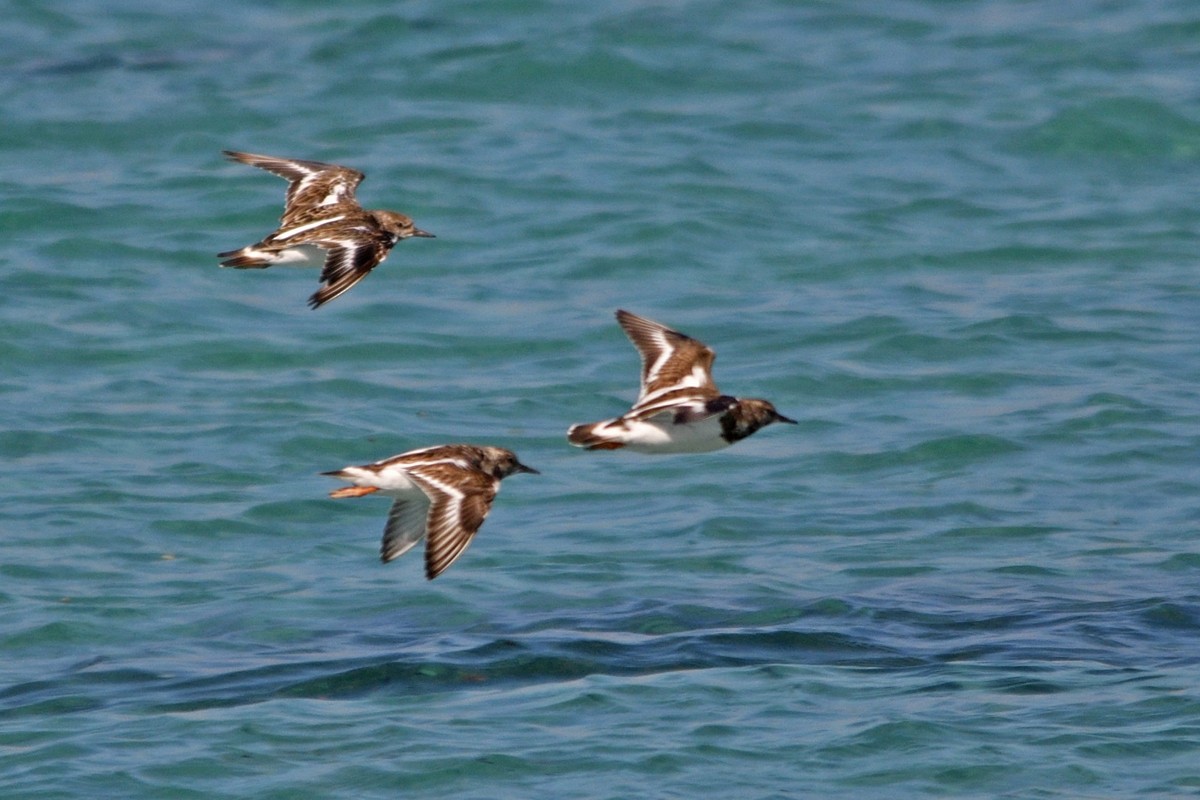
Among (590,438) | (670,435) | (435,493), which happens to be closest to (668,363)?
(670,435)

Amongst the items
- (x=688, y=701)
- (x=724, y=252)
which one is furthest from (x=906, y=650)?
(x=724, y=252)

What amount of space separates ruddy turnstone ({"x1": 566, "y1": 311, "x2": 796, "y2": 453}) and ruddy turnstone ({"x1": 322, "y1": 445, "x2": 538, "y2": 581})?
46cm

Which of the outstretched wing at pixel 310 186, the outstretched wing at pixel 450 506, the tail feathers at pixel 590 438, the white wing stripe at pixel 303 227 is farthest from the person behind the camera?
the outstretched wing at pixel 310 186

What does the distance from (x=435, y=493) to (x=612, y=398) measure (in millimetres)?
5456

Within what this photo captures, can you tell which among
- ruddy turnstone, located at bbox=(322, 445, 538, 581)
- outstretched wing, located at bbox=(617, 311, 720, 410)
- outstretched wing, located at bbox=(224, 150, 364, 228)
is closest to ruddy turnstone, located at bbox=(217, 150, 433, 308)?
outstretched wing, located at bbox=(224, 150, 364, 228)

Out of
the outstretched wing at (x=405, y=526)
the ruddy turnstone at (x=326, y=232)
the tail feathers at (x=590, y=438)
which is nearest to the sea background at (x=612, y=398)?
the outstretched wing at (x=405, y=526)

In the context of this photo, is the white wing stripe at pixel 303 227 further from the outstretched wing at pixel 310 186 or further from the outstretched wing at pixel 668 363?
the outstretched wing at pixel 668 363

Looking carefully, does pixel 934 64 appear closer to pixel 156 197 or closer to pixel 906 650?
pixel 156 197

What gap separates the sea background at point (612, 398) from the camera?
912cm

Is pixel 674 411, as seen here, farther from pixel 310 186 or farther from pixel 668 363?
pixel 310 186

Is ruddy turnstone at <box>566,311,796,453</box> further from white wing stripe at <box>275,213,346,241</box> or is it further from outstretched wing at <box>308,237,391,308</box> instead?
white wing stripe at <box>275,213,346,241</box>

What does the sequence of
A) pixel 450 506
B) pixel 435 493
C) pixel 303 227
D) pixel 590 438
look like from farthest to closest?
pixel 303 227 < pixel 590 438 < pixel 435 493 < pixel 450 506

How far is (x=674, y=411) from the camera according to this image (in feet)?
29.1

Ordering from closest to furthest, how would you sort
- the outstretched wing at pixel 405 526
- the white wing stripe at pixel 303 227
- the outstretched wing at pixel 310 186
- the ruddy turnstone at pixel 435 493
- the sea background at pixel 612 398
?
the ruddy turnstone at pixel 435 493
the outstretched wing at pixel 405 526
the sea background at pixel 612 398
the white wing stripe at pixel 303 227
the outstretched wing at pixel 310 186
